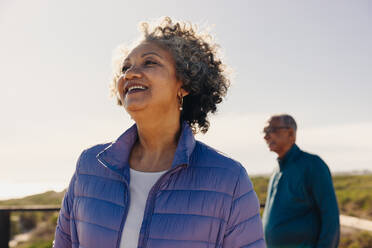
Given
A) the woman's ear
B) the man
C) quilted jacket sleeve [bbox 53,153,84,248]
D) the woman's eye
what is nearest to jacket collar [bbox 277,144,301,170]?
the man

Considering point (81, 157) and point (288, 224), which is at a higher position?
point (81, 157)

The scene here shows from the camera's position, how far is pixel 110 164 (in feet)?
5.84

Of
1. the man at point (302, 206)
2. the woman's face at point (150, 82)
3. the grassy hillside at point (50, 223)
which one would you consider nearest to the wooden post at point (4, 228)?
the grassy hillside at point (50, 223)

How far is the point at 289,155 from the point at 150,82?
2.00 meters

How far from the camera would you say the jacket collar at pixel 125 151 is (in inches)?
67.0

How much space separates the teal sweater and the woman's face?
1584 millimetres

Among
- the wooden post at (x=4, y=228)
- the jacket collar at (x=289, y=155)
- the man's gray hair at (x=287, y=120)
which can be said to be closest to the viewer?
the jacket collar at (x=289, y=155)

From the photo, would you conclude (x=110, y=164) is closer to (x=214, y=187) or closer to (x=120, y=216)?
(x=120, y=216)

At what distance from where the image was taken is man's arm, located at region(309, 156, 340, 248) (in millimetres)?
2842

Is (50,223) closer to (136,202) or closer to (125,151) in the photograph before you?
(125,151)

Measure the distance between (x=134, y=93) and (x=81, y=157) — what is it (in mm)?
454

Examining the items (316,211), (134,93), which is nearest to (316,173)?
(316,211)

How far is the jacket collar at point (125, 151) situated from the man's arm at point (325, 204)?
153 centimetres

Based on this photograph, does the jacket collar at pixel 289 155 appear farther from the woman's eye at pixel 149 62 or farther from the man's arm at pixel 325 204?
the woman's eye at pixel 149 62
